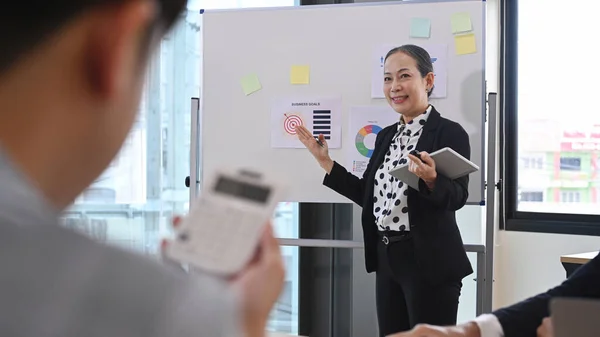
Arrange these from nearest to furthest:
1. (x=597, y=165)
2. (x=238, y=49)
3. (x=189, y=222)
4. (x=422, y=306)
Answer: (x=189, y=222) < (x=422, y=306) < (x=238, y=49) < (x=597, y=165)

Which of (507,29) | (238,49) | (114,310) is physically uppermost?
(507,29)

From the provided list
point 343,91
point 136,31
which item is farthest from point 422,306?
point 136,31

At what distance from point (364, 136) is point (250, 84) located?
56 cm

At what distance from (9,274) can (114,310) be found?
5 centimetres

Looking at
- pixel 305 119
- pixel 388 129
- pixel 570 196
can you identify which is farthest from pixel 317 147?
pixel 570 196

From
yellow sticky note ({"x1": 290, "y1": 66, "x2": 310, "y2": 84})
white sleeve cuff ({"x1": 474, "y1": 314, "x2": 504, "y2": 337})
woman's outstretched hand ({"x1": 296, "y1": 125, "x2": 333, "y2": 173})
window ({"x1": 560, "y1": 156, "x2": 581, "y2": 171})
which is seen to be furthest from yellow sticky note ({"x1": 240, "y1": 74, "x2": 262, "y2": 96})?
white sleeve cuff ({"x1": 474, "y1": 314, "x2": 504, "y2": 337})

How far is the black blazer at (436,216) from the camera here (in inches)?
91.5

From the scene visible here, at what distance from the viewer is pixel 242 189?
524mm

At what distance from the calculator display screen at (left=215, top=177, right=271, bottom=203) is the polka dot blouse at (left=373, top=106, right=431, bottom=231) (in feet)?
6.29

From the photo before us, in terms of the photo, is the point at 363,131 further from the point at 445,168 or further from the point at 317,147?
the point at 445,168

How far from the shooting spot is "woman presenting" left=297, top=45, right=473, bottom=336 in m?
2.34

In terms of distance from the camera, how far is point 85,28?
345mm

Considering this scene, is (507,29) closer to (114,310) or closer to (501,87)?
(501,87)

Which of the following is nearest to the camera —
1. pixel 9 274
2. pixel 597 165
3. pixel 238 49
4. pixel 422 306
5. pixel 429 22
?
pixel 9 274
